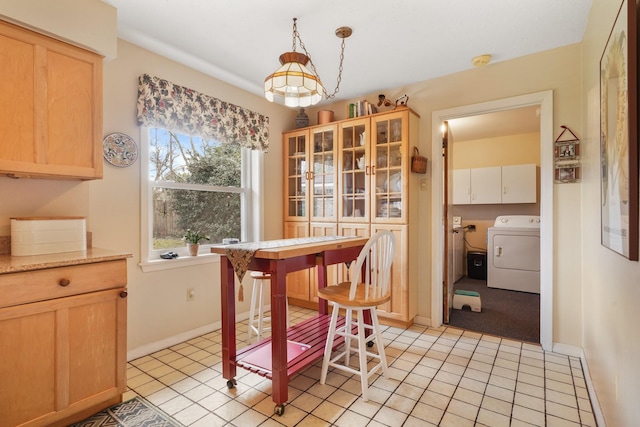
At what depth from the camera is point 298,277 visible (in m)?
3.69

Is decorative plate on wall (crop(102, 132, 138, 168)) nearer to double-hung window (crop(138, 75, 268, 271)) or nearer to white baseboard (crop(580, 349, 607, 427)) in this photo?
double-hung window (crop(138, 75, 268, 271))

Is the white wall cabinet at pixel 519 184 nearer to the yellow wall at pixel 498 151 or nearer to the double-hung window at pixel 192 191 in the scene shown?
the yellow wall at pixel 498 151

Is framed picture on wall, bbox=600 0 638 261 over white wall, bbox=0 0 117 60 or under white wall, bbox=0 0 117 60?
under

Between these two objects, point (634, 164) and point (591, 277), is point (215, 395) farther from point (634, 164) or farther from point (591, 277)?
point (591, 277)

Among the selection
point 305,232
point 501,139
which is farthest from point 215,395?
point 501,139

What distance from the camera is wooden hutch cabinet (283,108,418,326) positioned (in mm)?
3031

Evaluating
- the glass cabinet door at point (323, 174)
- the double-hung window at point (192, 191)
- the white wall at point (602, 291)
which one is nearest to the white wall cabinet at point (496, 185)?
the white wall at point (602, 291)

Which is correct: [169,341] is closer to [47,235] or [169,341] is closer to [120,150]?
[47,235]

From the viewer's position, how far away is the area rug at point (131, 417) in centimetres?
169

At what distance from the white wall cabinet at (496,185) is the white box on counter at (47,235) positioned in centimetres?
533

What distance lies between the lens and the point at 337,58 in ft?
8.86

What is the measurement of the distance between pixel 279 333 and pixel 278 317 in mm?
92

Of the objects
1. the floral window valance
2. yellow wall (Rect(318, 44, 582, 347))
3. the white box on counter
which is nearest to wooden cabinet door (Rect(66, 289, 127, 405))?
the white box on counter

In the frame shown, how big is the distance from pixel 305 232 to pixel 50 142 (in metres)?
2.38
